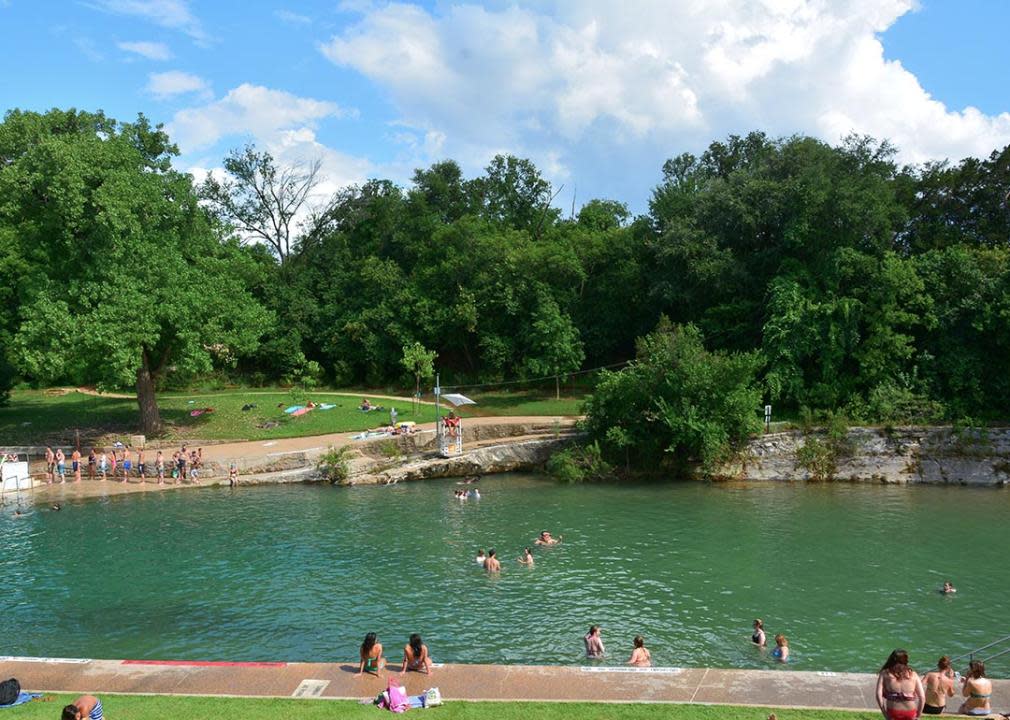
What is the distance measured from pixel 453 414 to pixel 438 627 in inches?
941

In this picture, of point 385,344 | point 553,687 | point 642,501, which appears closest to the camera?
point 553,687

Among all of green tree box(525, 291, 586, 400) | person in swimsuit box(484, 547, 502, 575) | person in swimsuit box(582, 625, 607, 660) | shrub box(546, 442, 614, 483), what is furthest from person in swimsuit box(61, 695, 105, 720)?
green tree box(525, 291, 586, 400)

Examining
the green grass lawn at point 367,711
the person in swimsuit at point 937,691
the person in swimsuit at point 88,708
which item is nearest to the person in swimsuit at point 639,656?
the green grass lawn at point 367,711

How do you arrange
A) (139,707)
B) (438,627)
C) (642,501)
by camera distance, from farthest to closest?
(642,501) → (438,627) → (139,707)

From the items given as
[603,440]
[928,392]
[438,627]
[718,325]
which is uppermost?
[718,325]

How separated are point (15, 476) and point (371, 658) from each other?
26.4m

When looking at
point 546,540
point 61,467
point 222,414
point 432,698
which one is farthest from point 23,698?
point 222,414

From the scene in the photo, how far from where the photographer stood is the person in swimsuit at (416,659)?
46.4 ft

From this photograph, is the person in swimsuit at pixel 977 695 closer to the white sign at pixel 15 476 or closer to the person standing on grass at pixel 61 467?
the person standing on grass at pixel 61 467

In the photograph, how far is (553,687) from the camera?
42.7 ft

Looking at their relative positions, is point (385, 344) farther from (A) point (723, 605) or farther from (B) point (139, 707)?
(B) point (139, 707)

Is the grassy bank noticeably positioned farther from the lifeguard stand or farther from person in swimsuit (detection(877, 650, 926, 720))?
person in swimsuit (detection(877, 650, 926, 720))

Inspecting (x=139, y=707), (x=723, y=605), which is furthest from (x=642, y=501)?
(x=139, y=707)

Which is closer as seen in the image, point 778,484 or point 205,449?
point 778,484
